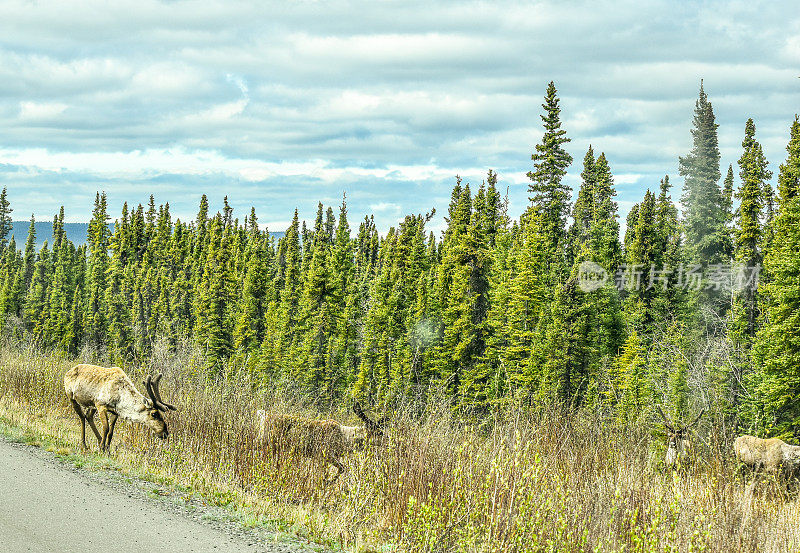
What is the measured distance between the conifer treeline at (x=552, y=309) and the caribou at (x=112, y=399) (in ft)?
32.9

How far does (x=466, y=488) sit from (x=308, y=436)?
418 centimetres

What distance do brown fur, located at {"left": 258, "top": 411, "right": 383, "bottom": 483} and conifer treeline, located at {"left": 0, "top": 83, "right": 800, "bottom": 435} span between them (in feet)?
39.0

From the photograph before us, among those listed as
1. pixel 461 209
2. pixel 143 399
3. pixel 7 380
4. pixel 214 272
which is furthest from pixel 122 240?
pixel 143 399

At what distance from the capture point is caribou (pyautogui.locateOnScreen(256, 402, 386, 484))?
10559mm

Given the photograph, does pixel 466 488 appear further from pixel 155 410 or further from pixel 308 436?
pixel 155 410

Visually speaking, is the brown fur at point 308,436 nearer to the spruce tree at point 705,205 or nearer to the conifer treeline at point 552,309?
the conifer treeline at point 552,309

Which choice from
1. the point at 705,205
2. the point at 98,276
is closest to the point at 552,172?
the point at 705,205

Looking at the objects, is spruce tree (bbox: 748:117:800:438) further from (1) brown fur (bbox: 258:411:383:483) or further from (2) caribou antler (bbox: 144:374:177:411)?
(2) caribou antler (bbox: 144:374:177:411)

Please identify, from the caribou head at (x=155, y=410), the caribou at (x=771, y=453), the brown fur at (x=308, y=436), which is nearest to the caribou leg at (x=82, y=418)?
the caribou head at (x=155, y=410)

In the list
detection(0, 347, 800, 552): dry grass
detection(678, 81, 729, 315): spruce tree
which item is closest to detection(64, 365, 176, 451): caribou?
detection(0, 347, 800, 552): dry grass

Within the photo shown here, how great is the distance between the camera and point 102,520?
793 centimetres

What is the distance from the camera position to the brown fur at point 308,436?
1057 centimetres

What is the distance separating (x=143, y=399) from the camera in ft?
38.6

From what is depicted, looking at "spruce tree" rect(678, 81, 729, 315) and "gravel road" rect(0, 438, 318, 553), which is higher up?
"spruce tree" rect(678, 81, 729, 315)
